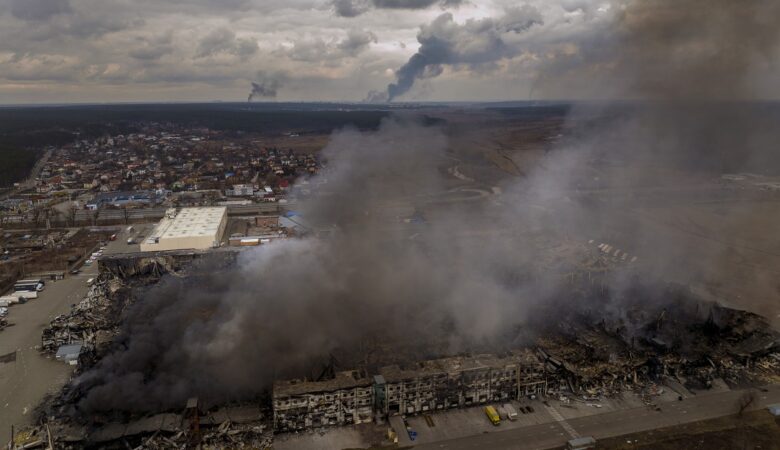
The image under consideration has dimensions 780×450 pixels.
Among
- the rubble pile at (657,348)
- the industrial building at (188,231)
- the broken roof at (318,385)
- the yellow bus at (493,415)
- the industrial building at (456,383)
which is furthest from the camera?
the industrial building at (188,231)

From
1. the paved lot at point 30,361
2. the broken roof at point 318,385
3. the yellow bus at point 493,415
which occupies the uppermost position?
the broken roof at point 318,385

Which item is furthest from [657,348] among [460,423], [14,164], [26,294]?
[14,164]

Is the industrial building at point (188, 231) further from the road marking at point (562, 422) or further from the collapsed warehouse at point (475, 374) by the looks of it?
the road marking at point (562, 422)

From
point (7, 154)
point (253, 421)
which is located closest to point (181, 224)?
point (253, 421)

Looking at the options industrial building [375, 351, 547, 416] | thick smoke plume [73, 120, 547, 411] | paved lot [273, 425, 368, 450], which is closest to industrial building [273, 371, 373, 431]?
paved lot [273, 425, 368, 450]

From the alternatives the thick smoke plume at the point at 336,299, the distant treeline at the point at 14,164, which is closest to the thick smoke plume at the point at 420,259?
the thick smoke plume at the point at 336,299

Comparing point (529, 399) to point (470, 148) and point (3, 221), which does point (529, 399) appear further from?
point (3, 221)

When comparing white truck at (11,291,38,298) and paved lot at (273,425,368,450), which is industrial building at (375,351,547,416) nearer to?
paved lot at (273,425,368,450)
